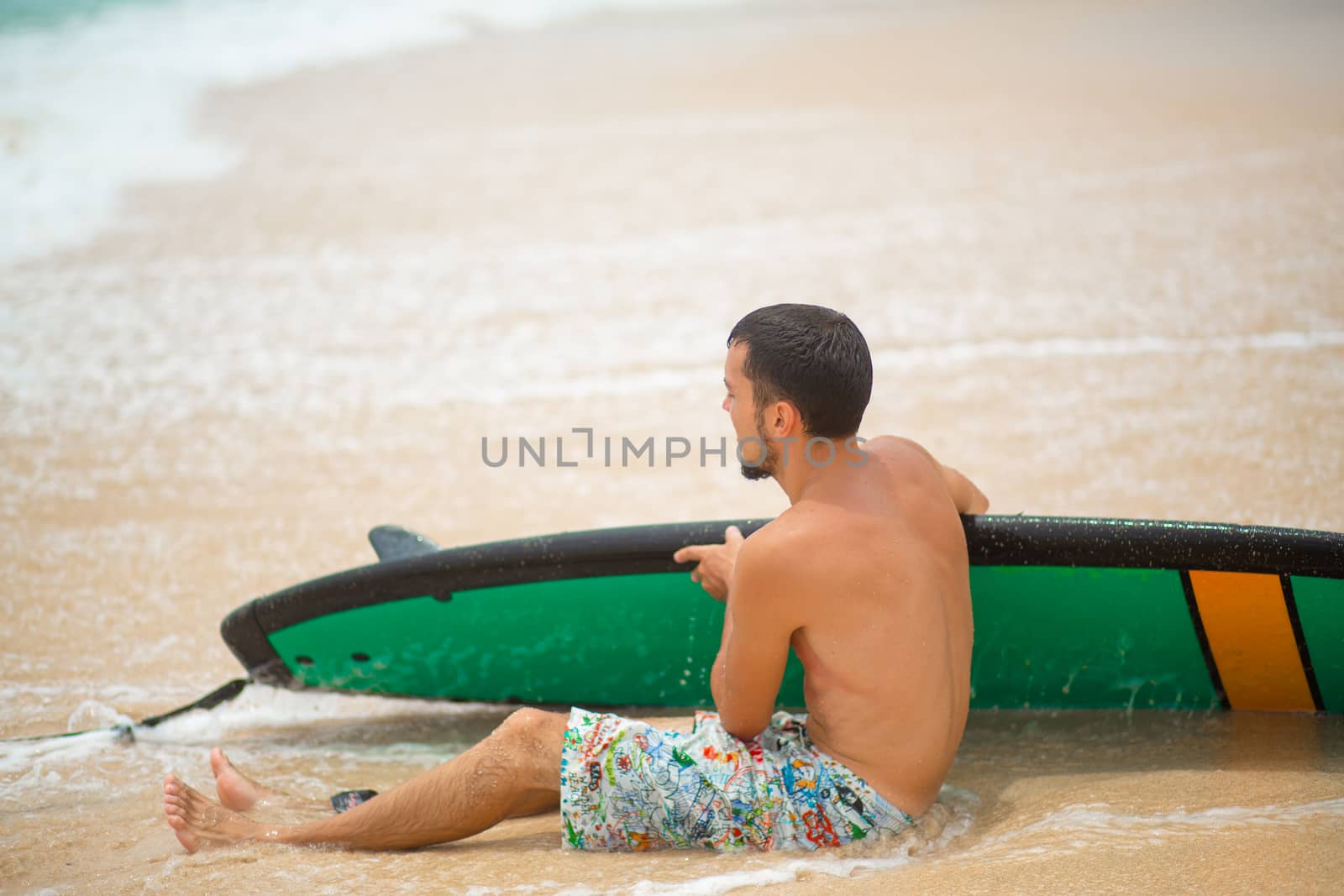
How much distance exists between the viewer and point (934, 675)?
8.45 feet

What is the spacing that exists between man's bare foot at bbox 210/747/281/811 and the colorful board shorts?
2.90ft

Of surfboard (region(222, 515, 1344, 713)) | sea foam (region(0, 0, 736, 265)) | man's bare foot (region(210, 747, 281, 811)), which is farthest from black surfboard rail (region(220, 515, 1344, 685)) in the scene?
sea foam (region(0, 0, 736, 265))

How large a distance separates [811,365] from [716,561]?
71cm

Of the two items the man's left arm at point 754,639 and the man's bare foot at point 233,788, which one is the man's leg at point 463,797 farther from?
the man's left arm at point 754,639

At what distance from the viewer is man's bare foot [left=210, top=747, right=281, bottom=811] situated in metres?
3.11

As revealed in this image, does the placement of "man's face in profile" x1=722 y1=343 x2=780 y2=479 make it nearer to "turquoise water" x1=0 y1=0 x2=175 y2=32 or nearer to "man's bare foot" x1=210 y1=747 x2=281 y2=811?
"man's bare foot" x1=210 y1=747 x2=281 y2=811

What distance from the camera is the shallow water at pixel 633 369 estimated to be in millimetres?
2949

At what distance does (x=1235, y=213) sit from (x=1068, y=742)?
16.9ft

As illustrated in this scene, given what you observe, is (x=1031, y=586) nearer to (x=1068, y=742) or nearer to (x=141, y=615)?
(x=1068, y=742)

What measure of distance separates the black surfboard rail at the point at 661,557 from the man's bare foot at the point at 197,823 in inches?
27.1

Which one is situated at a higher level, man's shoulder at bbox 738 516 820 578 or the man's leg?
man's shoulder at bbox 738 516 820 578

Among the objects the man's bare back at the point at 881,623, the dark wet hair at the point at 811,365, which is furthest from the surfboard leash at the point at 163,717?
the dark wet hair at the point at 811,365

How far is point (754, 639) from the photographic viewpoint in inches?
99.7

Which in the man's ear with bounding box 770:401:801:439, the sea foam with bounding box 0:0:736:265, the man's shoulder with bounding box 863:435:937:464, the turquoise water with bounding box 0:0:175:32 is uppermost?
the turquoise water with bounding box 0:0:175:32
